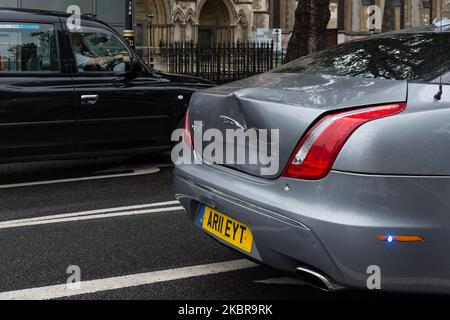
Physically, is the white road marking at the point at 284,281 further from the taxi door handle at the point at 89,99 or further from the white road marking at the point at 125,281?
the taxi door handle at the point at 89,99

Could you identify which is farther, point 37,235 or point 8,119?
point 8,119

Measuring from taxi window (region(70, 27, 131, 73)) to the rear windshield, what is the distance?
11.5 ft

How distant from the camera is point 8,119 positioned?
21.7 ft

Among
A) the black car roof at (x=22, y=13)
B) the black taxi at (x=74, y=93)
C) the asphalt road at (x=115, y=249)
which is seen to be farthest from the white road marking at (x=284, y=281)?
the black car roof at (x=22, y=13)

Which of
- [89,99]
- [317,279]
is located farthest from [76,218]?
[317,279]

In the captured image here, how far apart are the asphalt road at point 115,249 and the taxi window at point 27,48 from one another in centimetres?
138

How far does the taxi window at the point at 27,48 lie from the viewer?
6.78m

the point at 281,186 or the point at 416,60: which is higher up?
the point at 416,60

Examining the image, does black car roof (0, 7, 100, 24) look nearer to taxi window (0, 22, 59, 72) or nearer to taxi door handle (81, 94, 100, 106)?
taxi window (0, 22, 59, 72)

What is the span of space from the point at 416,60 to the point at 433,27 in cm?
73

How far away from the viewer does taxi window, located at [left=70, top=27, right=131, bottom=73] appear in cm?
713
